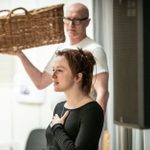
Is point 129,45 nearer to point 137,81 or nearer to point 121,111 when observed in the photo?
point 137,81

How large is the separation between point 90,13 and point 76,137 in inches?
30.9

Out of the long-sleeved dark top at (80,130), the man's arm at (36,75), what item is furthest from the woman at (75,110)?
the man's arm at (36,75)

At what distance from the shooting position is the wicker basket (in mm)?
1676

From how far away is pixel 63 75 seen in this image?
1.51 m

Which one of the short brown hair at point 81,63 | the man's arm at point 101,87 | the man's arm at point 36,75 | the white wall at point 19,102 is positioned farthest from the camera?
the white wall at point 19,102

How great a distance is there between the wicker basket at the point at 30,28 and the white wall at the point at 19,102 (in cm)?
34

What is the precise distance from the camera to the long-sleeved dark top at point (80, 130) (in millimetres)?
1335

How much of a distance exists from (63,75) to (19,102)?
0.72m

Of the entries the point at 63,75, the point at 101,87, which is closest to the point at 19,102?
the point at 101,87

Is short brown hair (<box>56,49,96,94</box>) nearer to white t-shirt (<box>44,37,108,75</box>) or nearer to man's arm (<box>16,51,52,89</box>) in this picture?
white t-shirt (<box>44,37,108,75</box>)

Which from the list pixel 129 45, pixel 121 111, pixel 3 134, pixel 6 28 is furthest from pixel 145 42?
pixel 3 134

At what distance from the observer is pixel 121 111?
76.4 inches

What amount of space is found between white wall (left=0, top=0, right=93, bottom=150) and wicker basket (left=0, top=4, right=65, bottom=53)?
34 centimetres

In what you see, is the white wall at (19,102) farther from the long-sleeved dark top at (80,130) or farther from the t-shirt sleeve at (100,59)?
the long-sleeved dark top at (80,130)
